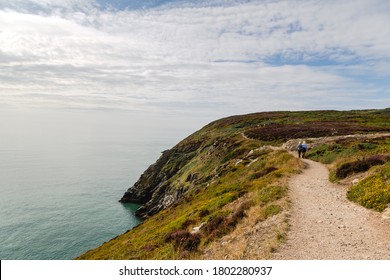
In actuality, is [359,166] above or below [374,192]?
above

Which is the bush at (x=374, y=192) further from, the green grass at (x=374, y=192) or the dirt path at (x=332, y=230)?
the dirt path at (x=332, y=230)

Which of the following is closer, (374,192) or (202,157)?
(374,192)

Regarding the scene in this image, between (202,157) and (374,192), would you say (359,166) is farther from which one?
(202,157)

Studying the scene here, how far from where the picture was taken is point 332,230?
14.1 meters

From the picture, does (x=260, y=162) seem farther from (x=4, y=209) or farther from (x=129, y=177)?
(x=129, y=177)

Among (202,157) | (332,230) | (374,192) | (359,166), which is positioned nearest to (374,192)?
(374,192)

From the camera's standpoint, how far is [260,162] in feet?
132

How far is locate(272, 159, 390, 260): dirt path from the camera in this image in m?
11.6

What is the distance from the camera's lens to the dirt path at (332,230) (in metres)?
11.6
